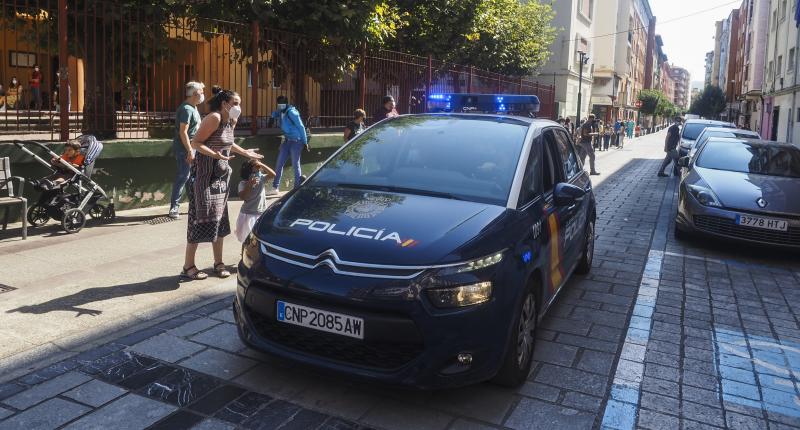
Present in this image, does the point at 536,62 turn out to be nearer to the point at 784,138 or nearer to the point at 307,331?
the point at 784,138

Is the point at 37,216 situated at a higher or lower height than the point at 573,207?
lower

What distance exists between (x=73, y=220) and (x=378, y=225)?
5177 millimetres

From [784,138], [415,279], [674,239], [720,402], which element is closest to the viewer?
[415,279]

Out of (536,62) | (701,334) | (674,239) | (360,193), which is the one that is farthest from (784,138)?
(360,193)

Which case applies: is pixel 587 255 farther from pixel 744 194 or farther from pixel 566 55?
pixel 566 55

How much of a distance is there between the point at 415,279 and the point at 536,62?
85.6 ft

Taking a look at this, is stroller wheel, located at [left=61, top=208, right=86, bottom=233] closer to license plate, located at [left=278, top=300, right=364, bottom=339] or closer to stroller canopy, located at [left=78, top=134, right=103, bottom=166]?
stroller canopy, located at [left=78, top=134, right=103, bottom=166]

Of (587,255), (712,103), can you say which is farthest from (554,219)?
(712,103)

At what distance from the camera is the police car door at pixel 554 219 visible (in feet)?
14.8

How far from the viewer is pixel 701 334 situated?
16.4 feet

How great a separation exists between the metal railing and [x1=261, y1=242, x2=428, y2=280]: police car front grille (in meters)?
5.56

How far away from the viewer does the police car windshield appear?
4262 mm

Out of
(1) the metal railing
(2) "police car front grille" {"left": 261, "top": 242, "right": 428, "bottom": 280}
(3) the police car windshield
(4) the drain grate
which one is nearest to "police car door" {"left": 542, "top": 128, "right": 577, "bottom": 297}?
(3) the police car windshield

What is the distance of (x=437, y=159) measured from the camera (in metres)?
4.55
